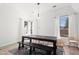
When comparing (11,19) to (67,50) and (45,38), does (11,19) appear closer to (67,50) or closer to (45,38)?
(45,38)

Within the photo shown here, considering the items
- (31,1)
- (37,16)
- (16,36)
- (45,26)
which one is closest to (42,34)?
(45,26)

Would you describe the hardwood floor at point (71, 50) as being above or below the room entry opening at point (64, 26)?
below

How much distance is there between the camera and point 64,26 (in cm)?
205

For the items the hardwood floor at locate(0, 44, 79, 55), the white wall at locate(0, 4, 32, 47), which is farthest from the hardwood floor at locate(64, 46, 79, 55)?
the white wall at locate(0, 4, 32, 47)

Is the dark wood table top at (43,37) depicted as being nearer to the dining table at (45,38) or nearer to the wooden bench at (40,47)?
the dining table at (45,38)

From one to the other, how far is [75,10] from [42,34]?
0.79 m

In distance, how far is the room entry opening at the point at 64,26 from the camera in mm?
2002

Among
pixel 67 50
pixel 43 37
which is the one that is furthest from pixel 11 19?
pixel 67 50

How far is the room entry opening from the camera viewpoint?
2.00 meters

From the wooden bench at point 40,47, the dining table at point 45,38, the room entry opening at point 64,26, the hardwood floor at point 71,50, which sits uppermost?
the room entry opening at point 64,26

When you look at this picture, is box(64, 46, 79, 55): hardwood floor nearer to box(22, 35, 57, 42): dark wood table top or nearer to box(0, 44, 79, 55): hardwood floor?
box(0, 44, 79, 55): hardwood floor

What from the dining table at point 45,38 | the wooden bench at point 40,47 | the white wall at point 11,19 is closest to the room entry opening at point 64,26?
the dining table at point 45,38
